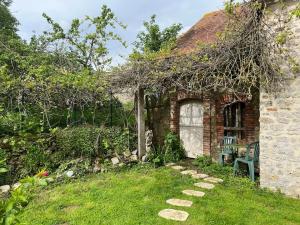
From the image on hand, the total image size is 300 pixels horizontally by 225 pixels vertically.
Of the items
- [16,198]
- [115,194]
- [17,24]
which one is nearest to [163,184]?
[115,194]

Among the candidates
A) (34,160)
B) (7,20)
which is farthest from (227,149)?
(7,20)

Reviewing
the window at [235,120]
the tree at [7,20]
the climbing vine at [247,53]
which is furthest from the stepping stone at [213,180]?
the tree at [7,20]

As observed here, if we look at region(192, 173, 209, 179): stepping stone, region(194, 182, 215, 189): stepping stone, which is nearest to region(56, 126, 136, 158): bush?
region(192, 173, 209, 179): stepping stone

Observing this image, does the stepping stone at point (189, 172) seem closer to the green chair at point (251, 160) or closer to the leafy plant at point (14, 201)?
the green chair at point (251, 160)

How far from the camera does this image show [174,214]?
5.12m

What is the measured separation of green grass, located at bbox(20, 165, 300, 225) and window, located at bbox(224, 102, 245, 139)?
7.03ft

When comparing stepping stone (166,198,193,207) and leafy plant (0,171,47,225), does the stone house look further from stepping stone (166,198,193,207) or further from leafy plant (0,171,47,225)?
leafy plant (0,171,47,225)

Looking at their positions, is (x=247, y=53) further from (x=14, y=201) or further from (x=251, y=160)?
(x=14, y=201)

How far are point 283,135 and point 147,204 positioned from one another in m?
3.09

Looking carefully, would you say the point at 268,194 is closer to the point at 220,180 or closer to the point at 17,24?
the point at 220,180

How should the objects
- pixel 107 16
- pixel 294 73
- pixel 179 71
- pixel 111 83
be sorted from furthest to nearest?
pixel 107 16, pixel 111 83, pixel 179 71, pixel 294 73

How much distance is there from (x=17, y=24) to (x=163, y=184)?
1878 centimetres

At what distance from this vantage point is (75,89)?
9391mm

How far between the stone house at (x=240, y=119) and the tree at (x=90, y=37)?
9.61ft
